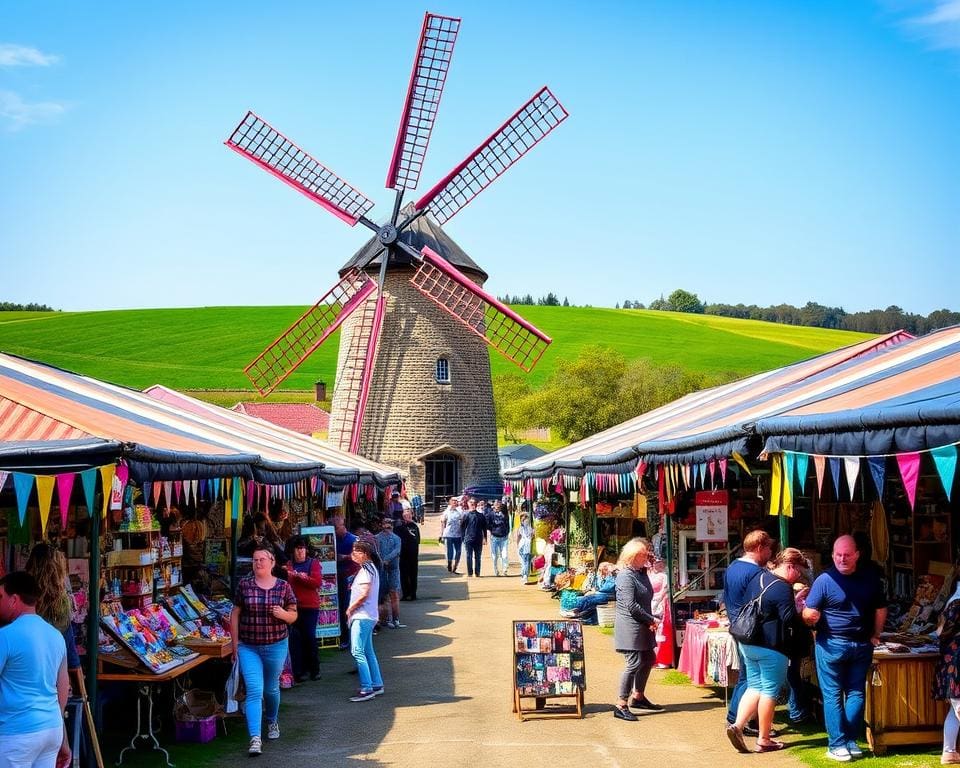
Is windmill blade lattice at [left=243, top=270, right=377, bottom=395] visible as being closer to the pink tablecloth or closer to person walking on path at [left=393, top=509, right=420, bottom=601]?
person walking on path at [left=393, top=509, right=420, bottom=601]

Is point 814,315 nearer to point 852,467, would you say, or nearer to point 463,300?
point 463,300

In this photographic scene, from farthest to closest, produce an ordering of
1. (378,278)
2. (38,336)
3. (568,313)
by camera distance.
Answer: (568,313), (38,336), (378,278)

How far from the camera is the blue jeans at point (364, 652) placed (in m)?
10.8

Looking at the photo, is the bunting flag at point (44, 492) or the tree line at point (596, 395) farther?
the tree line at point (596, 395)

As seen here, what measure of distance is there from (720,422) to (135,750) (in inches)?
250

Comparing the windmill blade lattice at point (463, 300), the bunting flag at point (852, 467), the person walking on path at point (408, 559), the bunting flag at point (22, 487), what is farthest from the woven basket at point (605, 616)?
the windmill blade lattice at point (463, 300)

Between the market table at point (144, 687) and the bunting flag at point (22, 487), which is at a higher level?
the bunting flag at point (22, 487)

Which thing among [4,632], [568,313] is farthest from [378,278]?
[568,313]

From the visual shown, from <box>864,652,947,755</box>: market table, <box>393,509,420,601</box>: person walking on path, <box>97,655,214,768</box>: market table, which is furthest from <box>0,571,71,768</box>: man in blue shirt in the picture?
<box>393,509,420,601</box>: person walking on path

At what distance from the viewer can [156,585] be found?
10359mm

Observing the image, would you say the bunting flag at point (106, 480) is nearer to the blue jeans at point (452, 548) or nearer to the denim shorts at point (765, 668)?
the denim shorts at point (765, 668)

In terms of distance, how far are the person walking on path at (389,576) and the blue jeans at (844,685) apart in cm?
890

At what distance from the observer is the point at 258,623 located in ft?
29.1

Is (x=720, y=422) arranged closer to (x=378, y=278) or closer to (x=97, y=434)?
(x=97, y=434)
